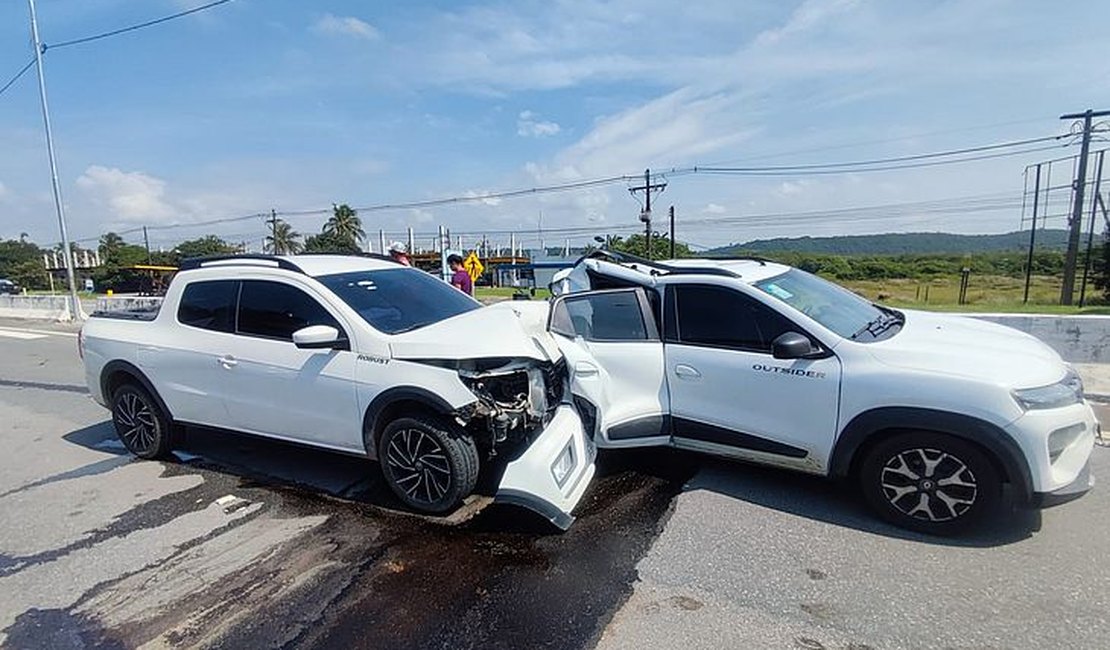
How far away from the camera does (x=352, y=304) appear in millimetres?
4129

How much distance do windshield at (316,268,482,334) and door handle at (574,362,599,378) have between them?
1.09 meters

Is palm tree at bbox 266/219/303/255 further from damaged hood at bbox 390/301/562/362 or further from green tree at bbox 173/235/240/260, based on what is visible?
damaged hood at bbox 390/301/562/362

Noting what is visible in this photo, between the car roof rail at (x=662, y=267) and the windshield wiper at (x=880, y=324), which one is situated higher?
the car roof rail at (x=662, y=267)

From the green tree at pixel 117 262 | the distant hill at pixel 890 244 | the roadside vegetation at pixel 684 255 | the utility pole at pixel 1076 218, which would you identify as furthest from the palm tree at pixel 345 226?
the utility pole at pixel 1076 218

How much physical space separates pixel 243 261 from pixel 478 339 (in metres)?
2.18

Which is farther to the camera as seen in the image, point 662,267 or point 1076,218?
point 1076,218

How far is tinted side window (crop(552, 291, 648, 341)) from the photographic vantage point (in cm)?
443

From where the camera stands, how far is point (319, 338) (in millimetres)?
3799

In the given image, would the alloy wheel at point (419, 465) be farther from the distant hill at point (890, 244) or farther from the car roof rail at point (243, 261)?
the distant hill at point (890, 244)

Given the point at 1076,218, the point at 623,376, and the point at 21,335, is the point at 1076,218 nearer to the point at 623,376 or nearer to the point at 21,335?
the point at 623,376

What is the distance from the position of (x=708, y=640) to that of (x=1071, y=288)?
27941 mm

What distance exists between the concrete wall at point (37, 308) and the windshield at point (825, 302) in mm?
24153

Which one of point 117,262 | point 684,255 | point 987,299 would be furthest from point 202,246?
point 987,299

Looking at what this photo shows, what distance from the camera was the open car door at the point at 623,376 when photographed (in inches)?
165
